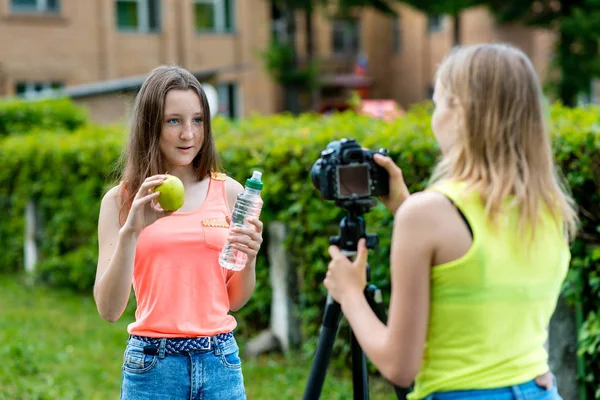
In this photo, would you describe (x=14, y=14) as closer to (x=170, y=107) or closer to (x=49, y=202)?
(x=49, y=202)

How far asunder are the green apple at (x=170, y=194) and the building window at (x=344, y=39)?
1313 inches

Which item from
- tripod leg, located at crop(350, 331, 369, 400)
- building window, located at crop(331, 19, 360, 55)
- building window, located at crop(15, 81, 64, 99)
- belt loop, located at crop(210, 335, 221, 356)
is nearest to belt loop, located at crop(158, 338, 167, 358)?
belt loop, located at crop(210, 335, 221, 356)

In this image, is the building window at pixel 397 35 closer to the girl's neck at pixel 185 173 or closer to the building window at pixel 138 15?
the building window at pixel 138 15

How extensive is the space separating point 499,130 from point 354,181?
464 millimetres

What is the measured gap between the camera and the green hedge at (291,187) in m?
4.75

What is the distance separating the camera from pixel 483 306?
2145 mm

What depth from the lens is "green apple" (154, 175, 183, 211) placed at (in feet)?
9.19

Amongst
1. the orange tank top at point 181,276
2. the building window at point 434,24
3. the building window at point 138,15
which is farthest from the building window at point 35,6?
the orange tank top at point 181,276

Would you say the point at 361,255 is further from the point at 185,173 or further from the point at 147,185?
the point at 185,173

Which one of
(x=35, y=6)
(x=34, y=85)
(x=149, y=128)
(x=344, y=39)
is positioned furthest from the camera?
(x=344, y=39)

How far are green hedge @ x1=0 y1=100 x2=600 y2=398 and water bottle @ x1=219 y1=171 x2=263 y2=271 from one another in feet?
2.50

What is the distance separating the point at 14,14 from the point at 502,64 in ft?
84.4

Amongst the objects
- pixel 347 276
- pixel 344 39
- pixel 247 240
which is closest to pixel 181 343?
pixel 247 240

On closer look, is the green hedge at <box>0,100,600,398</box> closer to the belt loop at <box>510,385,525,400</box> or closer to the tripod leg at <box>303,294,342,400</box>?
the tripod leg at <box>303,294,342,400</box>
